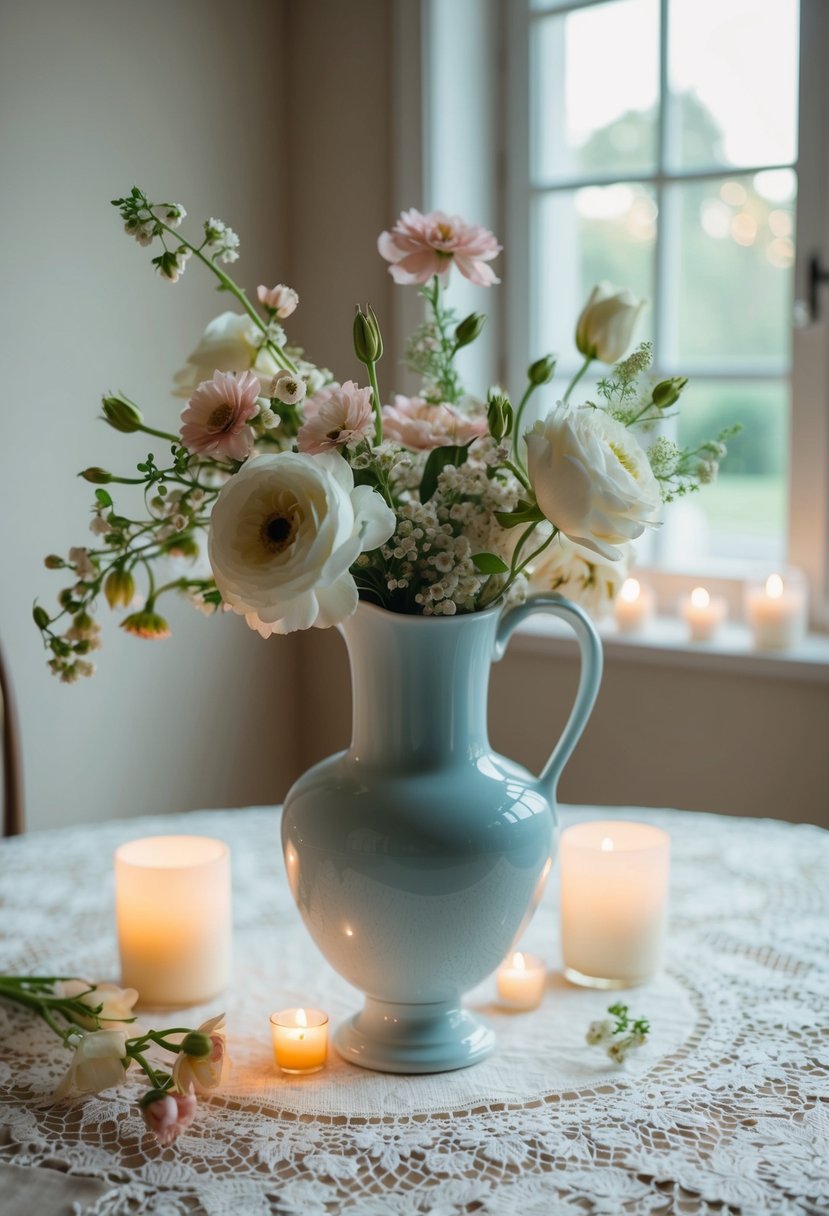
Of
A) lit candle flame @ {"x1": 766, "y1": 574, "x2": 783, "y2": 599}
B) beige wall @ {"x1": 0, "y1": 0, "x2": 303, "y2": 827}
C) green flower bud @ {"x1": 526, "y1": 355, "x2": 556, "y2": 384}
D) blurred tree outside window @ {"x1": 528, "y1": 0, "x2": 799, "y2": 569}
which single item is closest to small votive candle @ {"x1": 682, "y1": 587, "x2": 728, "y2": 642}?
lit candle flame @ {"x1": 766, "y1": 574, "x2": 783, "y2": 599}

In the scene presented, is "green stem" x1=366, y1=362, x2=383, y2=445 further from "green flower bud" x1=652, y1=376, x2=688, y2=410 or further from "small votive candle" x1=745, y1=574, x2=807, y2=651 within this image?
"small votive candle" x1=745, y1=574, x2=807, y2=651

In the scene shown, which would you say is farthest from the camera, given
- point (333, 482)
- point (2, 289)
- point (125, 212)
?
point (2, 289)

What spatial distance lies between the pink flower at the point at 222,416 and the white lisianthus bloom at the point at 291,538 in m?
0.04

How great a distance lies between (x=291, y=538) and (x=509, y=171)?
6.29ft

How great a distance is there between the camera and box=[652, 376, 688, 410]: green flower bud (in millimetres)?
915

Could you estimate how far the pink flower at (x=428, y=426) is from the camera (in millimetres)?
972

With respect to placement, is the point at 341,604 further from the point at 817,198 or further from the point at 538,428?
the point at 817,198

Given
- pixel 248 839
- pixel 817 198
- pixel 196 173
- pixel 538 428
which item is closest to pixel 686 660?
pixel 817 198

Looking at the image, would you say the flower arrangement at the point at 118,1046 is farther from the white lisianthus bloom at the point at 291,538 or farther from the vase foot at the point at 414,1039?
the white lisianthus bloom at the point at 291,538

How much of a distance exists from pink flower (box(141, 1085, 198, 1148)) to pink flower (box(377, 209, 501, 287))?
58 cm

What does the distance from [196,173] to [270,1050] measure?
1804mm

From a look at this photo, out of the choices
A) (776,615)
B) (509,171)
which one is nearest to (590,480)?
(776,615)

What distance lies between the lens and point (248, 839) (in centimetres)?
145

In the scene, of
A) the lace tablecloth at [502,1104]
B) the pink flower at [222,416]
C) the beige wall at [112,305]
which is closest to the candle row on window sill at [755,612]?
the beige wall at [112,305]
